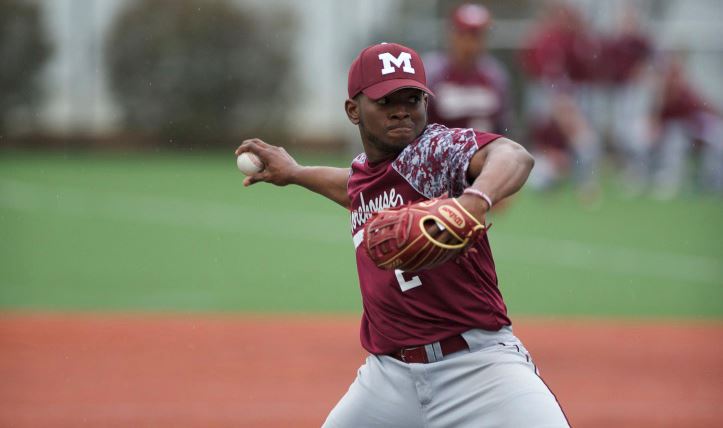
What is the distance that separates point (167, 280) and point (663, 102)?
10.4 metres

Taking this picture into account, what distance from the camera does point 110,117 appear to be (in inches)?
925

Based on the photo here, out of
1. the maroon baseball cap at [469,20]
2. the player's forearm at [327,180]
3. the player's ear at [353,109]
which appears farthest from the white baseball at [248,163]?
the maroon baseball cap at [469,20]

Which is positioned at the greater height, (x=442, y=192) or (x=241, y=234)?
(x=442, y=192)

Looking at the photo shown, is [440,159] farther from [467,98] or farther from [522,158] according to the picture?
[467,98]

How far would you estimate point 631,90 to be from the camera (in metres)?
20.8

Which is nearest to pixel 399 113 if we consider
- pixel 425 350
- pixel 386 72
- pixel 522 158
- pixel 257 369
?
pixel 386 72

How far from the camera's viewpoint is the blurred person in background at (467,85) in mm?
9258

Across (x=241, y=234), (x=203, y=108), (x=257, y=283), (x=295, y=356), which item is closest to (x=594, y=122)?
(x=203, y=108)

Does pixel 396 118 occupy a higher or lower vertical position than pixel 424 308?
higher

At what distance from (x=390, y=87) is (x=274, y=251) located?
931 centimetres

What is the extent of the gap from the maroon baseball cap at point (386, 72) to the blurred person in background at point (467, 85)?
5.47 m

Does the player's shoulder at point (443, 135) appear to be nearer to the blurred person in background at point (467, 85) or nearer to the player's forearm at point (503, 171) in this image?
the player's forearm at point (503, 171)

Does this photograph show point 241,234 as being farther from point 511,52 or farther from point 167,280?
point 511,52

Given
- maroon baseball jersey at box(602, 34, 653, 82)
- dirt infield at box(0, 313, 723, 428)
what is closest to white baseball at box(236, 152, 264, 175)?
dirt infield at box(0, 313, 723, 428)
